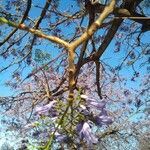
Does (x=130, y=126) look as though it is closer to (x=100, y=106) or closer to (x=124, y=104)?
(x=124, y=104)

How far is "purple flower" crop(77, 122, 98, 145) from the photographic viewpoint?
1808 mm

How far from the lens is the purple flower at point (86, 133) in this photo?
71.2 inches

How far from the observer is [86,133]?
5.99 feet

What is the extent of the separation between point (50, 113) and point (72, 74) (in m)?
0.21

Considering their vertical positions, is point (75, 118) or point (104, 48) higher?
point (104, 48)

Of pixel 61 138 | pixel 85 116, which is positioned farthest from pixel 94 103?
pixel 61 138

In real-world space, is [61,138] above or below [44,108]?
below

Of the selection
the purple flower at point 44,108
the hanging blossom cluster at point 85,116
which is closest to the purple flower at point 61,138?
the hanging blossom cluster at point 85,116

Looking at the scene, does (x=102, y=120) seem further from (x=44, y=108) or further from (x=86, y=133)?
(x=44, y=108)

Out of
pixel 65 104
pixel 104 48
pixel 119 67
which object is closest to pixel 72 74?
pixel 65 104

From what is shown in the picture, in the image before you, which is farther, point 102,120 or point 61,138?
point 102,120

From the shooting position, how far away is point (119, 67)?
10.4 meters

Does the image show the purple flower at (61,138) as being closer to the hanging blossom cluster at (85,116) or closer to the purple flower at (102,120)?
the hanging blossom cluster at (85,116)

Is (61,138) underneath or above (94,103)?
underneath
